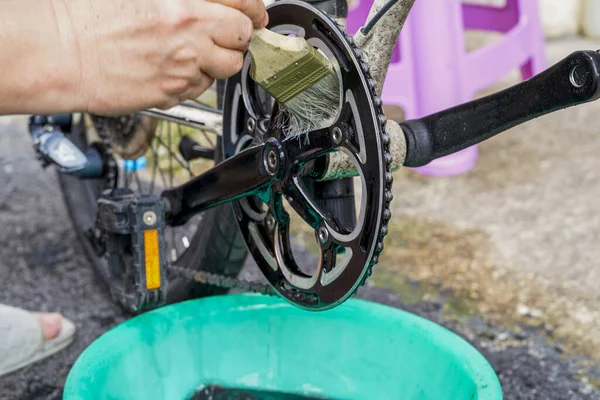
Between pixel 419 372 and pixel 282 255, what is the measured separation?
308mm

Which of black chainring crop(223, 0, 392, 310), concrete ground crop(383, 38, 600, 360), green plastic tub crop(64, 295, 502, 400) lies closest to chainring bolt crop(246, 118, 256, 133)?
black chainring crop(223, 0, 392, 310)

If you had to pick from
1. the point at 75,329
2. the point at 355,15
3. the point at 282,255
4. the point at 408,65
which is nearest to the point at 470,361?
the point at 282,255

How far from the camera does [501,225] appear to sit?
2.06m

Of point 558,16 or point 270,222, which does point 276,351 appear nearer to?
point 270,222

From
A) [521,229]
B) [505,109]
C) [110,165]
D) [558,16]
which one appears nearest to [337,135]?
[505,109]

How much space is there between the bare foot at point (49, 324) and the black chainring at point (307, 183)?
20.8 inches

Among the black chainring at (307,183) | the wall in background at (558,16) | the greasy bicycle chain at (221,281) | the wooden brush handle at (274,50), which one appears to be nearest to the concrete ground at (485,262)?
the greasy bicycle chain at (221,281)

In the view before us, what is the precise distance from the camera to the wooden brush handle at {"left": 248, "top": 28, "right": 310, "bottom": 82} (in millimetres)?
834

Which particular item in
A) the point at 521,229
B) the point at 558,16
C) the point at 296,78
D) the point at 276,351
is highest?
the point at 296,78

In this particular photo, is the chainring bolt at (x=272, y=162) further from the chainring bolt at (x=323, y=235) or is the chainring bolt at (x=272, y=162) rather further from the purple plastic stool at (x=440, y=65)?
the purple plastic stool at (x=440, y=65)

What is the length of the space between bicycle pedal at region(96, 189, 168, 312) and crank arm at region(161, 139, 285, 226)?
0.03 meters

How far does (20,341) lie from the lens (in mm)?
1428

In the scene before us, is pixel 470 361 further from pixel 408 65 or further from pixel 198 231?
pixel 408 65

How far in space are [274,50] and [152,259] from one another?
530 mm
